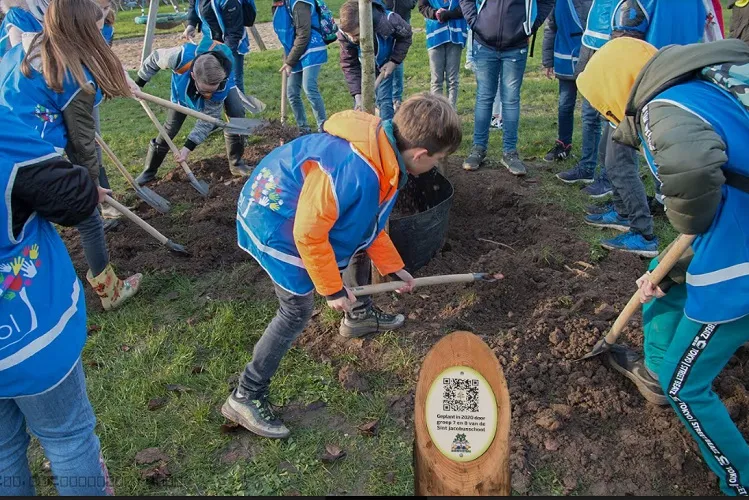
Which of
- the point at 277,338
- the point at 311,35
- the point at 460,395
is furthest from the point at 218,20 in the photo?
the point at 460,395

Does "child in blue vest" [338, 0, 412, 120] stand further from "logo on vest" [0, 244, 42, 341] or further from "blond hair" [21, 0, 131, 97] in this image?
"logo on vest" [0, 244, 42, 341]

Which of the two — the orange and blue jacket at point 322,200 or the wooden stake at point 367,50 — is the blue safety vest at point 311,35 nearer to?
the wooden stake at point 367,50

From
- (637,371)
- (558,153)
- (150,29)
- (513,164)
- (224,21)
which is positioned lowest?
(558,153)

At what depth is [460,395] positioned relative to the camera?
1.83 meters

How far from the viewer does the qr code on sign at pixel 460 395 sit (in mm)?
1826

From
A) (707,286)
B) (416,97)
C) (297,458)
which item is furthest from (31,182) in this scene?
(707,286)

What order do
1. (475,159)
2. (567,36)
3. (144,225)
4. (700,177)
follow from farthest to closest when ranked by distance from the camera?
(475,159) < (567,36) < (144,225) < (700,177)

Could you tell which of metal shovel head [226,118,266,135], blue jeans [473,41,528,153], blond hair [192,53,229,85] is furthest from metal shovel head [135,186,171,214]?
blue jeans [473,41,528,153]

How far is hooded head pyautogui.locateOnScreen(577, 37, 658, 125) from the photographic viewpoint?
7.79ft

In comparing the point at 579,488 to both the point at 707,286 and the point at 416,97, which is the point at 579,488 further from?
the point at 416,97

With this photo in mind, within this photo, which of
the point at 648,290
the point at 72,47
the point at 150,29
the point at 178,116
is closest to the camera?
the point at 648,290

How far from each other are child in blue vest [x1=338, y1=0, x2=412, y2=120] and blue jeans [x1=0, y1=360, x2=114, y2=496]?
4.29 metres

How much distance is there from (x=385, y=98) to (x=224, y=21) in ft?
7.28

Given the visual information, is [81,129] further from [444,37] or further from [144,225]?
[444,37]
